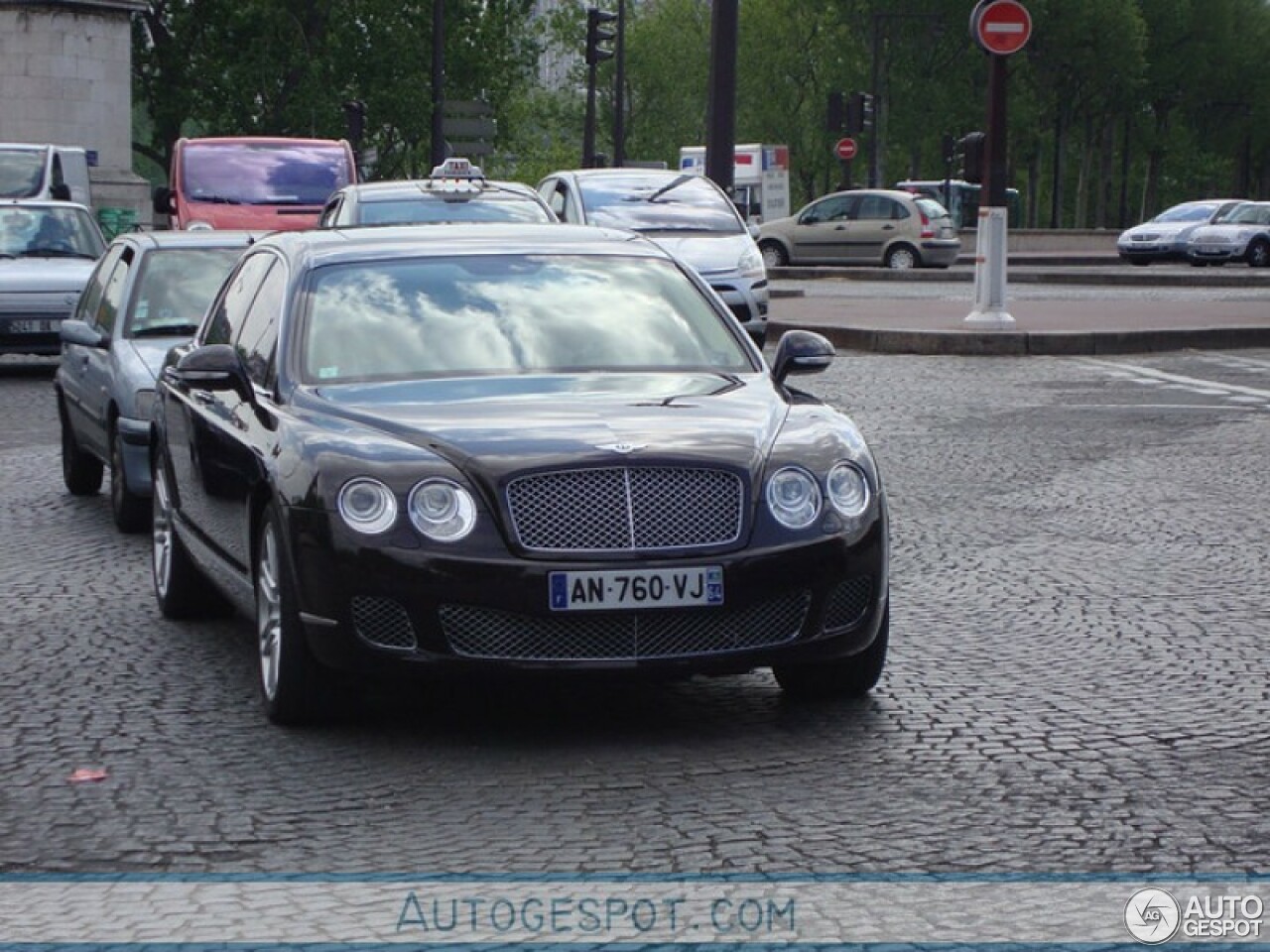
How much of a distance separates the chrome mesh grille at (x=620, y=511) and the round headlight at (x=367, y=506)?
31 centimetres

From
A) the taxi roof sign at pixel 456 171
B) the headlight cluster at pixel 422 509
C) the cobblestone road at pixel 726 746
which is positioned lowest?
the cobblestone road at pixel 726 746

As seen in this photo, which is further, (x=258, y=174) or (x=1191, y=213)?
(x=1191, y=213)

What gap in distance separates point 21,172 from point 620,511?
81.5ft

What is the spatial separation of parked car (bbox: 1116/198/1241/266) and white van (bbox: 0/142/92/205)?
28211 mm

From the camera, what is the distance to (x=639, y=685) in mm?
7395

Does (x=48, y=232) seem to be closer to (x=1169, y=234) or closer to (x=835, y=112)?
(x=1169, y=234)

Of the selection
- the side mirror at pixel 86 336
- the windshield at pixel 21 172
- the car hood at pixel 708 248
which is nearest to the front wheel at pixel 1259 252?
the windshield at pixel 21 172

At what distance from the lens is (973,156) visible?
2373 cm

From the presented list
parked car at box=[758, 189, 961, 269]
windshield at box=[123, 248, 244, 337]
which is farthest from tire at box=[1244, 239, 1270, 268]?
windshield at box=[123, 248, 244, 337]

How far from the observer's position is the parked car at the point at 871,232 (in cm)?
4500

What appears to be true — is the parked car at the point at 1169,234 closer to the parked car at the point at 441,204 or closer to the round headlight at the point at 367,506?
the parked car at the point at 441,204

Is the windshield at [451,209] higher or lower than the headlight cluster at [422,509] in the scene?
higher

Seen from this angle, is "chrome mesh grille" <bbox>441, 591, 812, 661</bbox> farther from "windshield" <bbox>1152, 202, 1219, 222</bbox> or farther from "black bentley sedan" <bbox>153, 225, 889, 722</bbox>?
"windshield" <bbox>1152, 202, 1219, 222</bbox>

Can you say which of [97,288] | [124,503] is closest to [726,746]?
[124,503]
